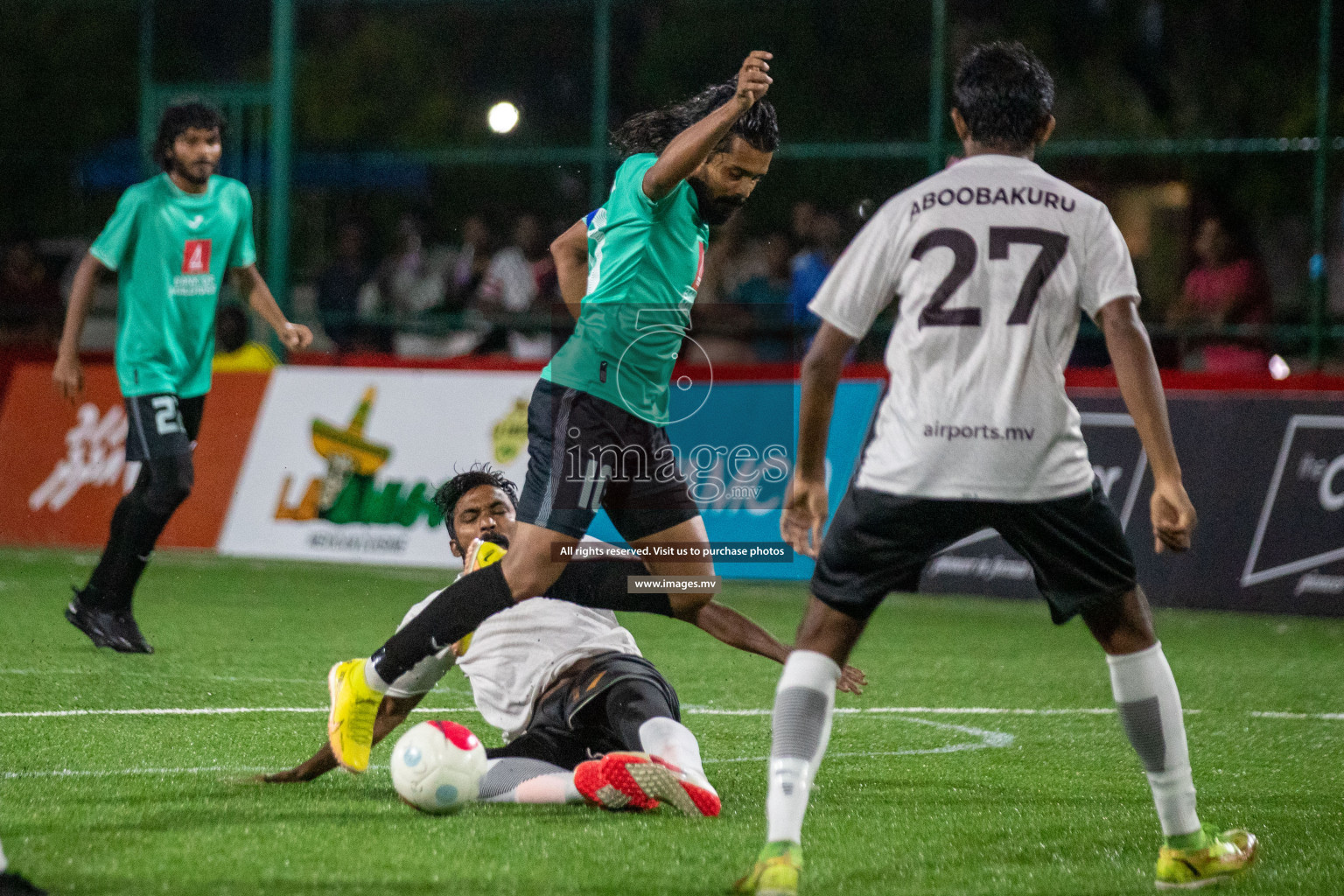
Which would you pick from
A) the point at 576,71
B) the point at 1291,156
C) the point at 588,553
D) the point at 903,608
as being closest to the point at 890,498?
the point at 588,553

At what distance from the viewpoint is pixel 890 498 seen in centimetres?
405

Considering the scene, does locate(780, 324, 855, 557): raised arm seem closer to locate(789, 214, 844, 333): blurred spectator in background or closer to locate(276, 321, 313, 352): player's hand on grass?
locate(276, 321, 313, 352): player's hand on grass

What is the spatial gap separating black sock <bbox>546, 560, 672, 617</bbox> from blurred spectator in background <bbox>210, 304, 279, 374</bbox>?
809 cm

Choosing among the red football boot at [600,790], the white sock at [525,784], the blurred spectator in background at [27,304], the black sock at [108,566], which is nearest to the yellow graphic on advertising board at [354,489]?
the black sock at [108,566]

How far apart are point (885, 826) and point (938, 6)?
9461 mm

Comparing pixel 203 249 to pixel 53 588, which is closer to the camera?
pixel 203 249

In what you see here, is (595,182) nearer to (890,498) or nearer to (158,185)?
(158,185)

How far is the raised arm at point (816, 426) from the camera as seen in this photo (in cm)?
399

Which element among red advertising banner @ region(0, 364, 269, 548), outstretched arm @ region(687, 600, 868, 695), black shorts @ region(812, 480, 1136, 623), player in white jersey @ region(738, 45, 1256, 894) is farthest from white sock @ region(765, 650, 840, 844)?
red advertising banner @ region(0, 364, 269, 548)

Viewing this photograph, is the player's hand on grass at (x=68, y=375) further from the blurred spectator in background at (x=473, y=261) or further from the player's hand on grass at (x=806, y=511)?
the blurred spectator in background at (x=473, y=261)

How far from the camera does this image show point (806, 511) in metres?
4.04

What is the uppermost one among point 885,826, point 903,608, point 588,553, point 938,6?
point 938,6

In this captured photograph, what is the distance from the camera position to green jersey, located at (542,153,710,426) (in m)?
5.19

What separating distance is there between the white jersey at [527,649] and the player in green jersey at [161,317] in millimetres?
2866
